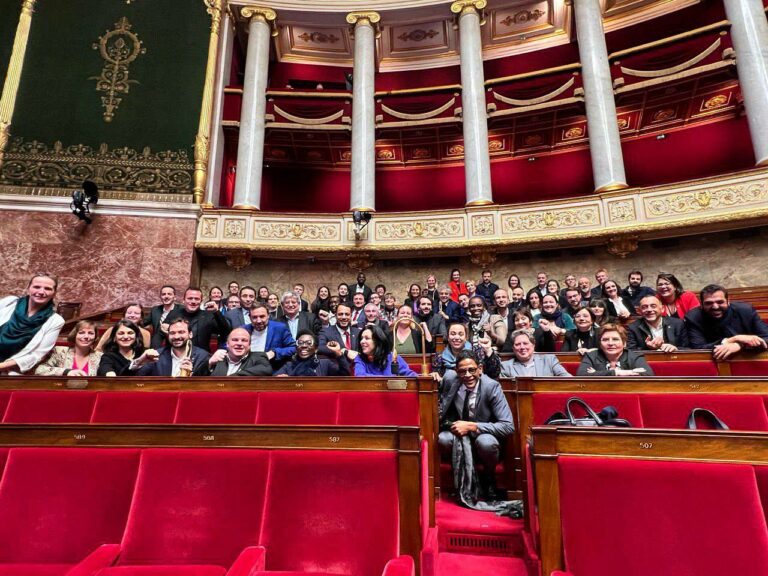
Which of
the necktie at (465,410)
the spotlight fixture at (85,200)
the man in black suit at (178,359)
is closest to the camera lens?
the necktie at (465,410)

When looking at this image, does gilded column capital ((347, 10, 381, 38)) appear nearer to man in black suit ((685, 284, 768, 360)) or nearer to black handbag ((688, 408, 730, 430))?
man in black suit ((685, 284, 768, 360))

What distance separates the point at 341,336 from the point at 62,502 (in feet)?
7.84

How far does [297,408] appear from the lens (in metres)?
2.45

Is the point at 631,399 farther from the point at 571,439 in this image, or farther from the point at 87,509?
the point at 87,509

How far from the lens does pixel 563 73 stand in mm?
8945

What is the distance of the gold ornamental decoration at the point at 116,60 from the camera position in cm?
798

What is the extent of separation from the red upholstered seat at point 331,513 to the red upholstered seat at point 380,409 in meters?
1.07

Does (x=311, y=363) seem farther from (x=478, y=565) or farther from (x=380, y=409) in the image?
(x=478, y=565)

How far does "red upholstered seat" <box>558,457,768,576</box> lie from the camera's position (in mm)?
1050

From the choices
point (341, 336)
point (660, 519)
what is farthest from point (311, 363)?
point (660, 519)

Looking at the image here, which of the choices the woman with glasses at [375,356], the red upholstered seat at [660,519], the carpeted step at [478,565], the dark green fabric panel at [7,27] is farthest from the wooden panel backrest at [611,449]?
the dark green fabric panel at [7,27]

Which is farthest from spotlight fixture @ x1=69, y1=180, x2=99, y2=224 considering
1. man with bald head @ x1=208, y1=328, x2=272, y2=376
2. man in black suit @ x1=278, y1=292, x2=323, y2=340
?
man with bald head @ x1=208, y1=328, x2=272, y2=376

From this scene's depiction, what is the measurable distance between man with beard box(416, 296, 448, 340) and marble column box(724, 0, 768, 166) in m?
5.48

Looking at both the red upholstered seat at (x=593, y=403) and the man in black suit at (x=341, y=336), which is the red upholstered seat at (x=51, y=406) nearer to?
the man in black suit at (x=341, y=336)
